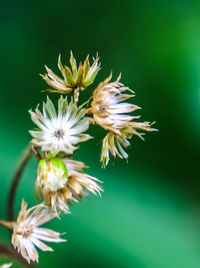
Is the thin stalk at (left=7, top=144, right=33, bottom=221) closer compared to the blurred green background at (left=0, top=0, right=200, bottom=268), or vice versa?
the thin stalk at (left=7, top=144, right=33, bottom=221)

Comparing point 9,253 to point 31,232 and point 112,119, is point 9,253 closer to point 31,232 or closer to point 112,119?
point 31,232

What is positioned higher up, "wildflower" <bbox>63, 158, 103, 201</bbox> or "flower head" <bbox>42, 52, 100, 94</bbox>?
"flower head" <bbox>42, 52, 100, 94</bbox>

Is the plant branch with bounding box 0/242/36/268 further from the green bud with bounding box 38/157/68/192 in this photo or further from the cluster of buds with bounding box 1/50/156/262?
the green bud with bounding box 38/157/68/192

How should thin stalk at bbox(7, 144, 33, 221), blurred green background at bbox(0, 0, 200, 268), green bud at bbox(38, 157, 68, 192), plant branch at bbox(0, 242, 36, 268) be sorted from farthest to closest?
blurred green background at bbox(0, 0, 200, 268) < plant branch at bbox(0, 242, 36, 268) < thin stalk at bbox(7, 144, 33, 221) < green bud at bbox(38, 157, 68, 192)

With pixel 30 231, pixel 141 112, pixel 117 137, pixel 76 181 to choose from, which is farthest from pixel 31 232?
pixel 141 112

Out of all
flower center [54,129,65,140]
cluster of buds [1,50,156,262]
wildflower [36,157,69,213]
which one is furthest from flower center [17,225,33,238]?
flower center [54,129,65,140]

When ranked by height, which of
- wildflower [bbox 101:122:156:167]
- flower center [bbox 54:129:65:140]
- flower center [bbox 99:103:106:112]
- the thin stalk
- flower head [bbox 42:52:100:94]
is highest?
flower head [bbox 42:52:100:94]

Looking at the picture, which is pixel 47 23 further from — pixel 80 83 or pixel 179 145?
pixel 80 83

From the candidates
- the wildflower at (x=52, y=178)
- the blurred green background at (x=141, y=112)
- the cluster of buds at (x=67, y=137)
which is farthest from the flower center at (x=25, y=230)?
the blurred green background at (x=141, y=112)


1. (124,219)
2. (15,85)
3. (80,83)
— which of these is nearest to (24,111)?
(15,85)
